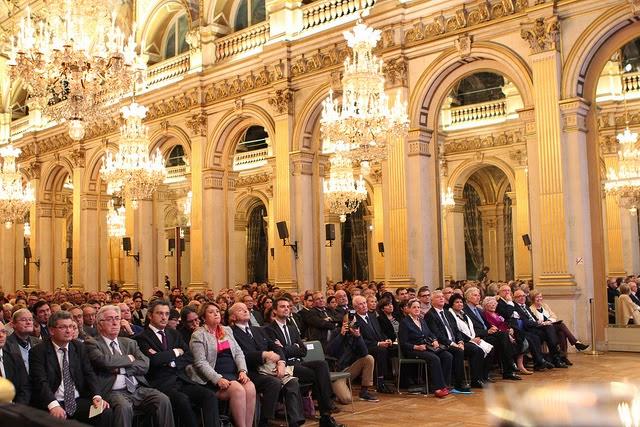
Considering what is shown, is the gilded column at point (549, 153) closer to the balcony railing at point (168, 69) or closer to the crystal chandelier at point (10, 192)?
the balcony railing at point (168, 69)

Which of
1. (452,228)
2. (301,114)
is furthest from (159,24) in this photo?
(452,228)

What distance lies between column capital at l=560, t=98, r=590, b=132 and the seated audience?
7.39 metres

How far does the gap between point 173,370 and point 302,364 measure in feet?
4.73

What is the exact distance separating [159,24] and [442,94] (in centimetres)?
977

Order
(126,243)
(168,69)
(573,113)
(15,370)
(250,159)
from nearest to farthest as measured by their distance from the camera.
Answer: (15,370)
(573,113)
(168,69)
(126,243)
(250,159)

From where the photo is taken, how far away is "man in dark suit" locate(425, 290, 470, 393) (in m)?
8.25

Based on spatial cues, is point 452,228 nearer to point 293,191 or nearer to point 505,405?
point 293,191

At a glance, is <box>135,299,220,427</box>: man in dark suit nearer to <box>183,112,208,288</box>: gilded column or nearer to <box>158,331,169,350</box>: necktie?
<box>158,331,169,350</box>: necktie

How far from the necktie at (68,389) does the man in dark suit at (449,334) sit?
4.52 m

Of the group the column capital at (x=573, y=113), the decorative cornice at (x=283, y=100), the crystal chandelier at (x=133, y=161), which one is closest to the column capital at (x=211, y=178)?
the decorative cornice at (x=283, y=100)

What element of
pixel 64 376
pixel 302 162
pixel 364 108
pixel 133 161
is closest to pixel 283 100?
pixel 302 162

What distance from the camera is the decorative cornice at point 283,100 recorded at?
50.9 ft

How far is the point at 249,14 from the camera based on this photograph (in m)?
17.4

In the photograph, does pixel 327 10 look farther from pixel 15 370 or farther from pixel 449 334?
pixel 15 370
